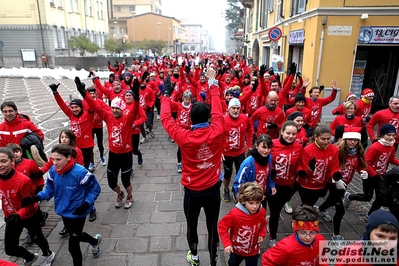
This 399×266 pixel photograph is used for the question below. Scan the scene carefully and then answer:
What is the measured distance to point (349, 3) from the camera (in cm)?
1051

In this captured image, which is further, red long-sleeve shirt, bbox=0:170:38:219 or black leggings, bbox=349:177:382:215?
black leggings, bbox=349:177:382:215

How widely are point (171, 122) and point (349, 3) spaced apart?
409 inches

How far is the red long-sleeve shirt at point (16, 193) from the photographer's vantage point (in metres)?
3.51

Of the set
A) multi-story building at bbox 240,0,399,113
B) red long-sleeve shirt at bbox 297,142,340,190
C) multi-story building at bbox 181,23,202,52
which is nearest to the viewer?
red long-sleeve shirt at bbox 297,142,340,190

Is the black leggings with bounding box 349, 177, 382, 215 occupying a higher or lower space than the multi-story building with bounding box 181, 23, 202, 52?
lower

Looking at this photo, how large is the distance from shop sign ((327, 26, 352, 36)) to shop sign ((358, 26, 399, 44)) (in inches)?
16.8

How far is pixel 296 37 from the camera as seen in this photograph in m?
13.7

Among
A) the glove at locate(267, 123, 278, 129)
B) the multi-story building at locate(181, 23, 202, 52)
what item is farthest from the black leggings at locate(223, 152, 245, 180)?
the multi-story building at locate(181, 23, 202, 52)

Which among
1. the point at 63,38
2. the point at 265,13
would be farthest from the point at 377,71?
the point at 63,38

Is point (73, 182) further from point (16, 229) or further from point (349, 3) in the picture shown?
point (349, 3)

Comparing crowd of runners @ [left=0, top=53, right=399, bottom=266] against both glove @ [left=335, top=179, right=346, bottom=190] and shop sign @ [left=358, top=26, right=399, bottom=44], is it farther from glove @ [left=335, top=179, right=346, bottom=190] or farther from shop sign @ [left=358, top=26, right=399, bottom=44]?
shop sign @ [left=358, top=26, right=399, bottom=44]

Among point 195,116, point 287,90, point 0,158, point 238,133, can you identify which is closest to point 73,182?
point 0,158

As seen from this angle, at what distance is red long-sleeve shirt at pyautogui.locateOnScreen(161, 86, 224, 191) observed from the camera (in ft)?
10.4

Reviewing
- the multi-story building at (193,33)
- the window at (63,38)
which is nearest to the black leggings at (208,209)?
the window at (63,38)
